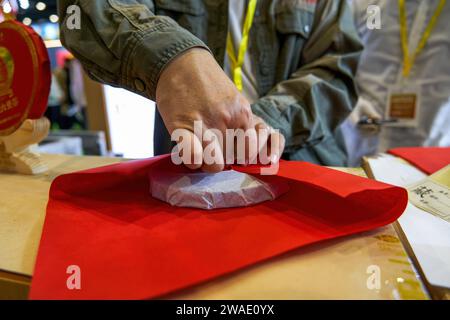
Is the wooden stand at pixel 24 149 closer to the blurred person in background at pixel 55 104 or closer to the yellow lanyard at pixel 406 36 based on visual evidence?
the yellow lanyard at pixel 406 36

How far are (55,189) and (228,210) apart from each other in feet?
0.90

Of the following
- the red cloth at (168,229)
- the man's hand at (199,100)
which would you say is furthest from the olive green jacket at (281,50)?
the red cloth at (168,229)

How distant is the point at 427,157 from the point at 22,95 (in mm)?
864

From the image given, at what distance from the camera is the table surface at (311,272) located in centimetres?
32

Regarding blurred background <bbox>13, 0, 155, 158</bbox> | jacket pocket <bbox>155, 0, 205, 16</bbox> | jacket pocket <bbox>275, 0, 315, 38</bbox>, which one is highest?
jacket pocket <bbox>155, 0, 205, 16</bbox>

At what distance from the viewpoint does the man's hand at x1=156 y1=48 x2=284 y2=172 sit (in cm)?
47

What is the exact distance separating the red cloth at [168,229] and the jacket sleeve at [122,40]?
16 centimetres

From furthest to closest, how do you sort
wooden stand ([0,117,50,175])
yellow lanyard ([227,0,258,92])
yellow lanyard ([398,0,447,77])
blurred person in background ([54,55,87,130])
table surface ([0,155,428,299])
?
blurred person in background ([54,55,87,130]) → yellow lanyard ([398,0,447,77]) → yellow lanyard ([227,0,258,92]) → wooden stand ([0,117,50,175]) → table surface ([0,155,428,299])

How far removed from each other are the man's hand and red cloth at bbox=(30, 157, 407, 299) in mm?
87

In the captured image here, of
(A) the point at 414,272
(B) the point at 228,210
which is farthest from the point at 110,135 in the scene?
(A) the point at 414,272

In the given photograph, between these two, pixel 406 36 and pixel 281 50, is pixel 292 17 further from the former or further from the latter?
pixel 406 36

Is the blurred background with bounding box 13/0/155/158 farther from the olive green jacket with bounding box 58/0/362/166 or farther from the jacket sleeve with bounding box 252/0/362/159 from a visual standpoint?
the jacket sleeve with bounding box 252/0/362/159

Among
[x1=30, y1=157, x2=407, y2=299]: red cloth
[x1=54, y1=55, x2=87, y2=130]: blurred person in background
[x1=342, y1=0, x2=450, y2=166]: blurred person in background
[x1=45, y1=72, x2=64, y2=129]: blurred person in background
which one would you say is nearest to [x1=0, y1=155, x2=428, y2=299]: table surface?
[x1=30, y1=157, x2=407, y2=299]: red cloth

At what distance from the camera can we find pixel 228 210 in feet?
A: 1.54
